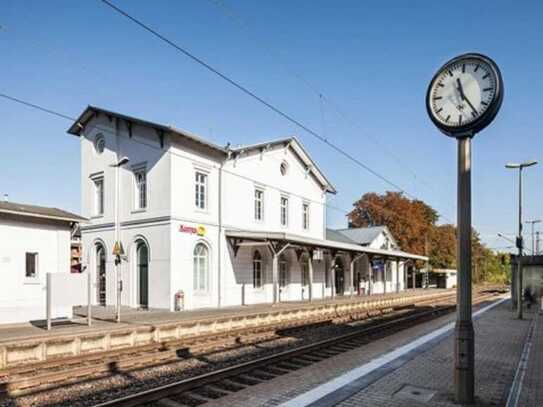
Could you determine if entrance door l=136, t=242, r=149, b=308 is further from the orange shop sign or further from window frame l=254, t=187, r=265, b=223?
window frame l=254, t=187, r=265, b=223

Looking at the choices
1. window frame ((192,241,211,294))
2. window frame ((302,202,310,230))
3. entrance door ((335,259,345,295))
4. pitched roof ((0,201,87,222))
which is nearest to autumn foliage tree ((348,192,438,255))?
entrance door ((335,259,345,295))

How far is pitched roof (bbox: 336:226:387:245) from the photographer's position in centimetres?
4088

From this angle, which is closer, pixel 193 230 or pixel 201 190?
pixel 193 230

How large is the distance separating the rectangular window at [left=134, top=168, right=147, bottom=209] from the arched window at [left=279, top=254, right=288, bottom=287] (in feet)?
30.7

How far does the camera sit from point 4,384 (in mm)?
7816

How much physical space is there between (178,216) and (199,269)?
2927mm

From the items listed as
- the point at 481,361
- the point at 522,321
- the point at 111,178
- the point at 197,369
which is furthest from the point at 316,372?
the point at 111,178

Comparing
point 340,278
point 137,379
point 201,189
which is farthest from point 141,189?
point 340,278

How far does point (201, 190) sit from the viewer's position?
22.2 m

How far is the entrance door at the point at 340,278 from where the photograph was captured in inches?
1379

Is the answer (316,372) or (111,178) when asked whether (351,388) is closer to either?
(316,372)

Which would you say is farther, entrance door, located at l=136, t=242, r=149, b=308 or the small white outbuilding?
entrance door, located at l=136, t=242, r=149, b=308

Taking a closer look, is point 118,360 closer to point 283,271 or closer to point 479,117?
point 479,117

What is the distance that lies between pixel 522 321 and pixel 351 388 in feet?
43.9
